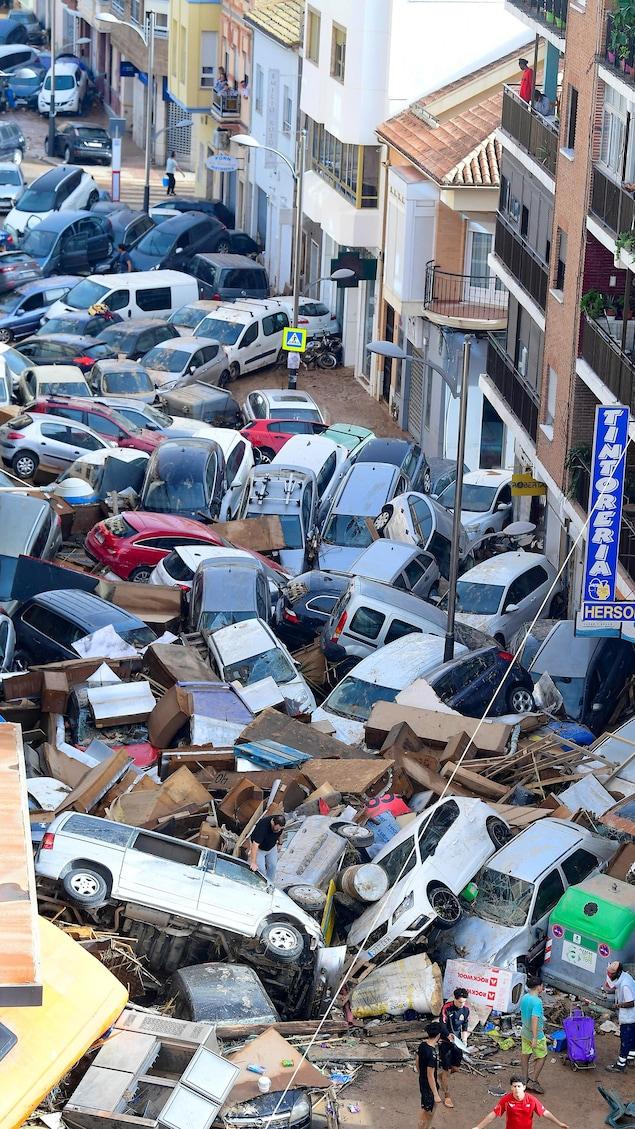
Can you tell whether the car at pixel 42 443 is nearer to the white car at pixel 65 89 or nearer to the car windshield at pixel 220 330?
the car windshield at pixel 220 330

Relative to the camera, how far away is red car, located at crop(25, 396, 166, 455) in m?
34.3

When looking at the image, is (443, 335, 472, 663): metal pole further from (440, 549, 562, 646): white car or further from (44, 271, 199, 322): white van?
(44, 271, 199, 322): white van


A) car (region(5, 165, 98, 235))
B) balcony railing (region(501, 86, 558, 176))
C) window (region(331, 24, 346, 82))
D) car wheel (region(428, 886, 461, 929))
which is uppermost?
balcony railing (region(501, 86, 558, 176))

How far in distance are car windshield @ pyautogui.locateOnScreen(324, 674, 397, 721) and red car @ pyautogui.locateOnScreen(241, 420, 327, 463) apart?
37.1 ft

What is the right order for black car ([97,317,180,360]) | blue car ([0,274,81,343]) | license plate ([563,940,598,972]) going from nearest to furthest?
license plate ([563,940,598,972]) → black car ([97,317,180,360]) → blue car ([0,274,81,343])

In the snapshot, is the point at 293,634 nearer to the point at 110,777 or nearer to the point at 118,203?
the point at 110,777

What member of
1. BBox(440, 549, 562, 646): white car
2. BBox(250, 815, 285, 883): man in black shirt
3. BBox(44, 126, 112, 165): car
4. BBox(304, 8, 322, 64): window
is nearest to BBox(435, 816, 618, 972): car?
BBox(250, 815, 285, 883): man in black shirt

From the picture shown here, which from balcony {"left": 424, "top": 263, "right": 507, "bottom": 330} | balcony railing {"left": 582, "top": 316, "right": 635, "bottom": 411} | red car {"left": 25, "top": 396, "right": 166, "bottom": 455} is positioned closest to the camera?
balcony railing {"left": 582, "top": 316, "right": 635, "bottom": 411}

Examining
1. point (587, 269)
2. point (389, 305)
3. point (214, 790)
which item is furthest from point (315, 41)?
point (214, 790)

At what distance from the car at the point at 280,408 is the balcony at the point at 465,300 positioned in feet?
10.3

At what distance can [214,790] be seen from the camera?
787 inches

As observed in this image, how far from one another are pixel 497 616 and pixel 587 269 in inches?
211

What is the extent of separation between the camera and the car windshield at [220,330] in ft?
142

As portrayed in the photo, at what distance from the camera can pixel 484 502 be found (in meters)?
33.5
